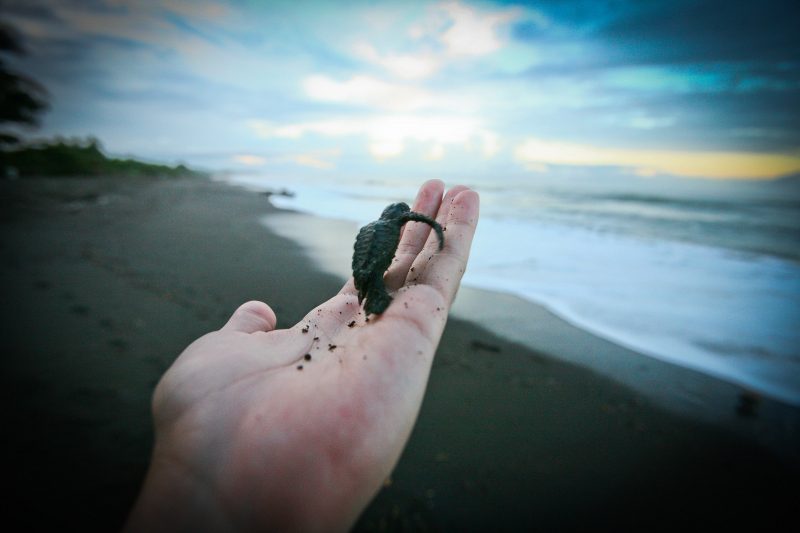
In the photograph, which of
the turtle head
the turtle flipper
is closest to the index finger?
the turtle flipper

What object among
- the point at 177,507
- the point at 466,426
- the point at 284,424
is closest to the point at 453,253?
the point at 284,424

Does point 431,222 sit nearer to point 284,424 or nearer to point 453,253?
point 453,253

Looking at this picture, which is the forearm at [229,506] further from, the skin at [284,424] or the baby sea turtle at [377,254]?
the baby sea turtle at [377,254]

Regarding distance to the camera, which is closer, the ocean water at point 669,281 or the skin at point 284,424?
the skin at point 284,424

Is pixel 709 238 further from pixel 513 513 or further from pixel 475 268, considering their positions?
pixel 513 513

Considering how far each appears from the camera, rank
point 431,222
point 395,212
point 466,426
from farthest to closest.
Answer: point 466,426 → point 395,212 → point 431,222

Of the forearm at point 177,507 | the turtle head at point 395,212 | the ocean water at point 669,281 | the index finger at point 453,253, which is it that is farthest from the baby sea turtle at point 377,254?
the ocean water at point 669,281

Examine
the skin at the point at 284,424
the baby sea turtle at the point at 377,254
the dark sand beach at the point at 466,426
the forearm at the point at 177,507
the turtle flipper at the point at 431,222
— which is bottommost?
the dark sand beach at the point at 466,426
